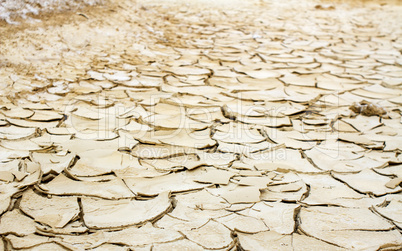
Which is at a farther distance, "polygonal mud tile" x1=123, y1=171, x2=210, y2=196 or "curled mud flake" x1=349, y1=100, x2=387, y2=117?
"curled mud flake" x1=349, y1=100, x2=387, y2=117

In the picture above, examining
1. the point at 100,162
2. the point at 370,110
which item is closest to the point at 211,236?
the point at 100,162

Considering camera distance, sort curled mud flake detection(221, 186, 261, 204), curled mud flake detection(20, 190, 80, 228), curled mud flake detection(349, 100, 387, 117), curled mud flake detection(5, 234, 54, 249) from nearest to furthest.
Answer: curled mud flake detection(5, 234, 54, 249) < curled mud flake detection(20, 190, 80, 228) < curled mud flake detection(221, 186, 261, 204) < curled mud flake detection(349, 100, 387, 117)

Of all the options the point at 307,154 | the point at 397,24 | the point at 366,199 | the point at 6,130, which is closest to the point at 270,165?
the point at 307,154

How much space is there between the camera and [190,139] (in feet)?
5.94

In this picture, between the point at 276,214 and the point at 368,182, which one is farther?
the point at 368,182

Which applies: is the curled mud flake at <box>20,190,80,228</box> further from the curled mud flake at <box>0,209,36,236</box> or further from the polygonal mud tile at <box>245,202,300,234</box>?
the polygonal mud tile at <box>245,202,300,234</box>

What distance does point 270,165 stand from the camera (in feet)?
5.23

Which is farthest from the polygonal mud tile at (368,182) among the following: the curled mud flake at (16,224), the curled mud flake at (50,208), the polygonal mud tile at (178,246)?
the curled mud flake at (16,224)

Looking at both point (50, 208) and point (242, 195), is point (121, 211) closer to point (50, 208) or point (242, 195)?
point (50, 208)

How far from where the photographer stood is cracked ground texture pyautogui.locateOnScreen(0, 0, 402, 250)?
118 centimetres

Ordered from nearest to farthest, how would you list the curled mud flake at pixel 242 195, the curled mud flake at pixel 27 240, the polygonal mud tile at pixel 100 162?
the curled mud flake at pixel 27 240 → the curled mud flake at pixel 242 195 → the polygonal mud tile at pixel 100 162

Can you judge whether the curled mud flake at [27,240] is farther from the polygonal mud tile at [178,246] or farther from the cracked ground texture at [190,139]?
the polygonal mud tile at [178,246]

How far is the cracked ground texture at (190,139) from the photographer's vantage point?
1.18 metres

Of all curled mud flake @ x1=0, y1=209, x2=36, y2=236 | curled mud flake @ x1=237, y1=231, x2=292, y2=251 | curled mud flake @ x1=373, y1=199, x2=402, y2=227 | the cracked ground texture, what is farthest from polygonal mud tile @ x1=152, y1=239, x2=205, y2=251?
curled mud flake @ x1=373, y1=199, x2=402, y2=227
